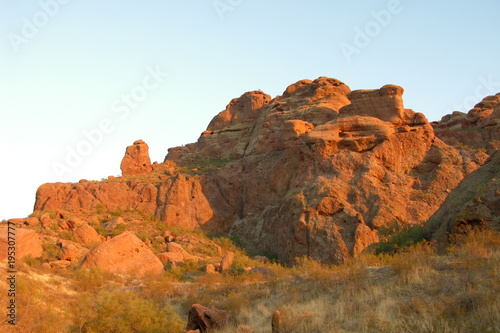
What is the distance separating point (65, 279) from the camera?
1518cm

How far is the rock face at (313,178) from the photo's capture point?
2108 centimetres

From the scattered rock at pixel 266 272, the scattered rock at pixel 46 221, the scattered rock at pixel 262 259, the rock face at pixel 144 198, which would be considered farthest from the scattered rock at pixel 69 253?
the rock face at pixel 144 198

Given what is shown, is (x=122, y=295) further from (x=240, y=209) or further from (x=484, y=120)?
(x=484, y=120)

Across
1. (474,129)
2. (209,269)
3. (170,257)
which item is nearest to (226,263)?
(209,269)

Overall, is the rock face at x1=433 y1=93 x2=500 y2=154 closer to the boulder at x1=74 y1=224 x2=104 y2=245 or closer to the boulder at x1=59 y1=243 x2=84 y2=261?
the boulder at x1=74 y1=224 x2=104 y2=245

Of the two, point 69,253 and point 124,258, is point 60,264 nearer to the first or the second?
point 69,253

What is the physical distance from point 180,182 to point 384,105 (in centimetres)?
→ 1539

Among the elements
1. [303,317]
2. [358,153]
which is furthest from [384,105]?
[303,317]

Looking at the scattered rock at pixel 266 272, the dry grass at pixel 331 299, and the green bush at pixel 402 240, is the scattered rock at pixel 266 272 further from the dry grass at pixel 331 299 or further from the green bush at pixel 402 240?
the green bush at pixel 402 240

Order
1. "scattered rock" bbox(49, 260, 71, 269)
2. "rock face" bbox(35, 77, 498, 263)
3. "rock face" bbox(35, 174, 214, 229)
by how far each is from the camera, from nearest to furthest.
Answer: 1. "scattered rock" bbox(49, 260, 71, 269)
2. "rock face" bbox(35, 77, 498, 263)
3. "rock face" bbox(35, 174, 214, 229)

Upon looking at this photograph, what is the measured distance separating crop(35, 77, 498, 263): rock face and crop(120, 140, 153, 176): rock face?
149 cm

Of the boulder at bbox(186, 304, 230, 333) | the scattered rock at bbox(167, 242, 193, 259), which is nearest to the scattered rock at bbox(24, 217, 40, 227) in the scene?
the scattered rock at bbox(167, 242, 193, 259)

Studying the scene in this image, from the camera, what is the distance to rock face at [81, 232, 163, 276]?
1709cm

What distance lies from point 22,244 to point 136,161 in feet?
73.8
